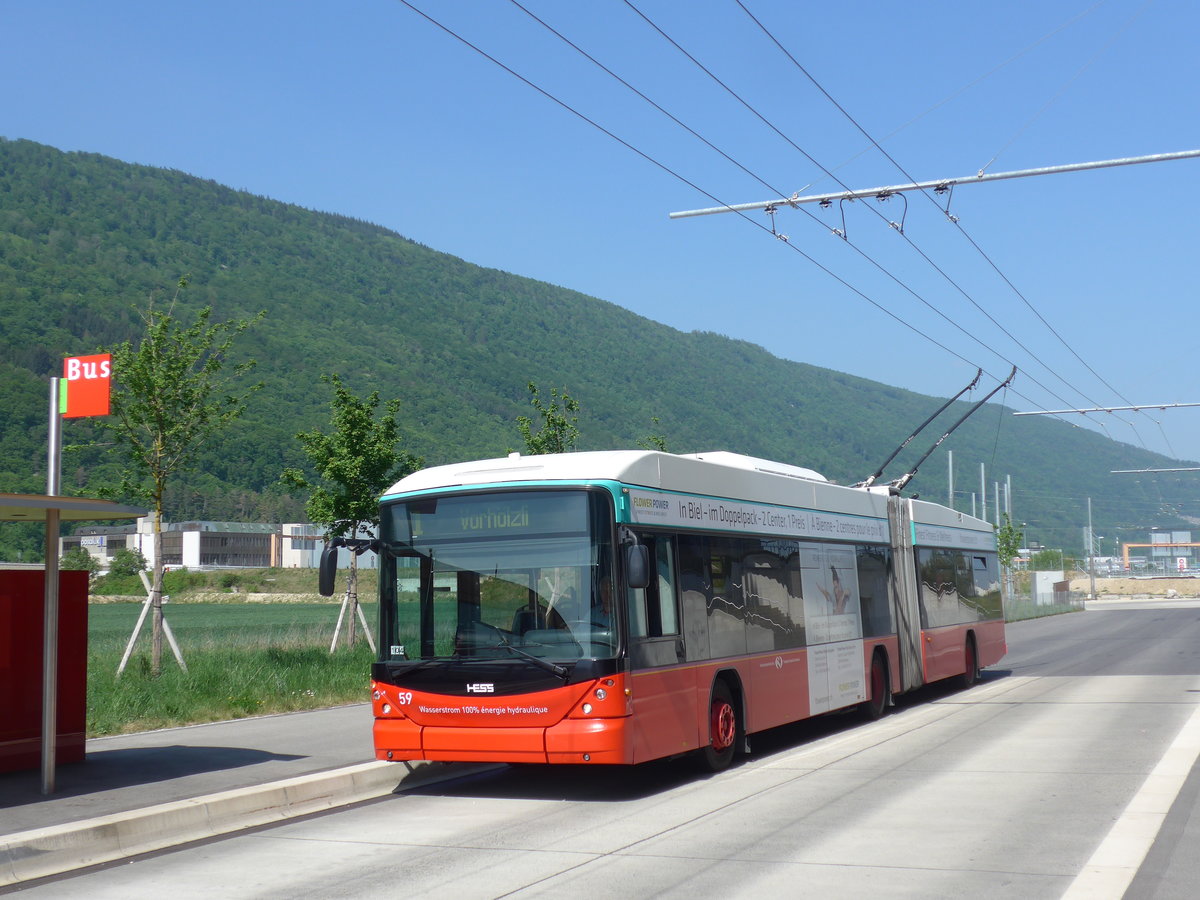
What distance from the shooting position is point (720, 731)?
37.6 ft

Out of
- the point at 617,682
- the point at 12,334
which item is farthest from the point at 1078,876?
the point at 12,334

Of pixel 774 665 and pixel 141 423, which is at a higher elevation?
pixel 141 423

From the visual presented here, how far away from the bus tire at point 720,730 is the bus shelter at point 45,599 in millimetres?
5132

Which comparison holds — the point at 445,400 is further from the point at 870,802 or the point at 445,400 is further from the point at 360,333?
the point at 870,802

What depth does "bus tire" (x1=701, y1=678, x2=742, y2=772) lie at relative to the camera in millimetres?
11320

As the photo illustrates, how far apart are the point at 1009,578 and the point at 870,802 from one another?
6522 centimetres

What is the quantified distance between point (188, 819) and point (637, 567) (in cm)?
356

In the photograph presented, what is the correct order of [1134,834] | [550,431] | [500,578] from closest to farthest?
[1134,834] → [500,578] → [550,431]

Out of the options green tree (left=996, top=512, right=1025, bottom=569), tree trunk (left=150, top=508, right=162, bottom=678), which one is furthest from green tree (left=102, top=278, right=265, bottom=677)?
green tree (left=996, top=512, right=1025, bottom=569)

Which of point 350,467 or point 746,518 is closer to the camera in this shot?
point 746,518

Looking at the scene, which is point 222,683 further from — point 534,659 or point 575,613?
point 575,613

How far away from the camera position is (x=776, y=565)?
43.4ft

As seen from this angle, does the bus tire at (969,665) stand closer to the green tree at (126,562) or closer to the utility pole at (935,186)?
the utility pole at (935,186)

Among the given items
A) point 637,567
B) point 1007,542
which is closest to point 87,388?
point 637,567
